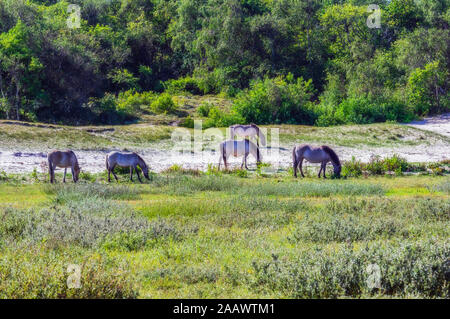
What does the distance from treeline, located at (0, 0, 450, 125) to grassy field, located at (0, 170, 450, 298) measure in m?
18.7

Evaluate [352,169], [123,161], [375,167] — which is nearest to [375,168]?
[375,167]

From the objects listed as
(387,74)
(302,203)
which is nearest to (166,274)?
(302,203)

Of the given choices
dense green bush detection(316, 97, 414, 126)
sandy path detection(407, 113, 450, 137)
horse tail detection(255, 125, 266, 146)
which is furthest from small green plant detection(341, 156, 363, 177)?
dense green bush detection(316, 97, 414, 126)

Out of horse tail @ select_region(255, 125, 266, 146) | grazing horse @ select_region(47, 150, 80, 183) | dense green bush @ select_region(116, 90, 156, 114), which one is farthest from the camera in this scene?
dense green bush @ select_region(116, 90, 156, 114)

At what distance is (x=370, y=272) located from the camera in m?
7.14

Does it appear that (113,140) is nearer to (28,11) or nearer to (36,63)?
(36,63)

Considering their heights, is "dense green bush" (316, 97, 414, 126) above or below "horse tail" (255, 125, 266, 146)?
above

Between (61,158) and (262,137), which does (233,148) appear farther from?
(61,158)

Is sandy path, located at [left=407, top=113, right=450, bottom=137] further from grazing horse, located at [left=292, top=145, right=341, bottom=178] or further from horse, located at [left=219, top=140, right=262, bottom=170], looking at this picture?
horse, located at [left=219, top=140, right=262, bottom=170]

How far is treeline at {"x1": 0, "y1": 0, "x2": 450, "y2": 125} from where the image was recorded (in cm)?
3581

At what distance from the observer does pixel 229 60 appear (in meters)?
50.3

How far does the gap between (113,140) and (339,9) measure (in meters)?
35.0

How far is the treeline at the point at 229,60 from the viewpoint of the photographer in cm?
3581

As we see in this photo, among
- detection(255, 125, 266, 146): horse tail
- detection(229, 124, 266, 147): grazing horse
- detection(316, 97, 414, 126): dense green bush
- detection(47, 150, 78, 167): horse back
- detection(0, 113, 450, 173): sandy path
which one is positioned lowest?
detection(0, 113, 450, 173): sandy path
